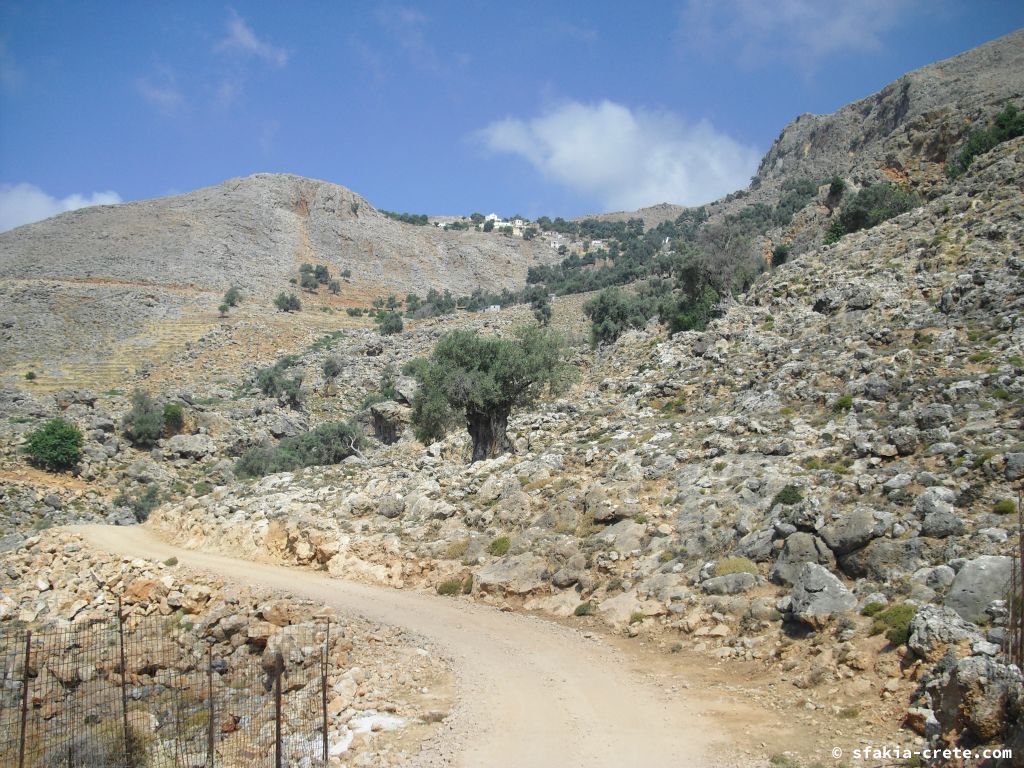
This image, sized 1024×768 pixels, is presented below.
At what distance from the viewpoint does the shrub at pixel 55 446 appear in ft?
111

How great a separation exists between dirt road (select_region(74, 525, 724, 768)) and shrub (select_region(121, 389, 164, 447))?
2806cm

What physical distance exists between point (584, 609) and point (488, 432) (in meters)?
14.1

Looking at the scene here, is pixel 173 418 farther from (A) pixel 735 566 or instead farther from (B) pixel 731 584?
(B) pixel 731 584

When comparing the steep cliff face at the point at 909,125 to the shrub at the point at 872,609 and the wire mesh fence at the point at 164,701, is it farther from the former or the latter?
the wire mesh fence at the point at 164,701

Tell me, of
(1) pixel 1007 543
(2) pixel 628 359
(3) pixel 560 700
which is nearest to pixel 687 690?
(3) pixel 560 700

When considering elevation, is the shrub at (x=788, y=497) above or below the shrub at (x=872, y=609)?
above

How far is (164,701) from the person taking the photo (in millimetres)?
13539

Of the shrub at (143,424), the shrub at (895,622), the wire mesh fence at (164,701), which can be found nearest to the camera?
the shrub at (895,622)

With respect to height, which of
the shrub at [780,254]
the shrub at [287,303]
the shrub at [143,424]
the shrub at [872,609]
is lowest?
the shrub at [872,609]

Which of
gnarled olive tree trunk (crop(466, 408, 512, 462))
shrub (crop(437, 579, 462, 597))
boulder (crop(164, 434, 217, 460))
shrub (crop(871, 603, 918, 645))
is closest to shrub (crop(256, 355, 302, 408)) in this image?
boulder (crop(164, 434, 217, 460))

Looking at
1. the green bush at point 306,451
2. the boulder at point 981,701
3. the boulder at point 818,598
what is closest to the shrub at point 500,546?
the boulder at point 818,598

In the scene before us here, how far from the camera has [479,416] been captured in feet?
92.2

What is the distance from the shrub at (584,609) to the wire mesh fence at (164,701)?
5.10 m

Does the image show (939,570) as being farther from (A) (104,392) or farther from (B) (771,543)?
(A) (104,392)
